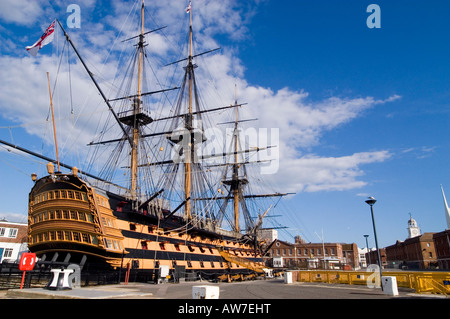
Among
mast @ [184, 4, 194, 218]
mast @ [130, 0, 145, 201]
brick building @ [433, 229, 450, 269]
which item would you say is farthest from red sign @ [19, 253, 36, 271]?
brick building @ [433, 229, 450, 269]

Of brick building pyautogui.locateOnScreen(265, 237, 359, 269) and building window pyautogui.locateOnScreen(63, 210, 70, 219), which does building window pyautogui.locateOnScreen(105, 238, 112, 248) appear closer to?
building window pyautogui.locateOnScreen(63, 210, 70, 219)

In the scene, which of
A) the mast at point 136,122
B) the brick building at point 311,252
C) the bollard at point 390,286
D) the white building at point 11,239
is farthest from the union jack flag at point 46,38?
the brick building at point 311,252

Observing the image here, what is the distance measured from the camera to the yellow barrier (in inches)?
545

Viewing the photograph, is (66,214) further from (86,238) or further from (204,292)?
(204,292)

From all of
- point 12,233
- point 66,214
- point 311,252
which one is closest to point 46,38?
point 66,214

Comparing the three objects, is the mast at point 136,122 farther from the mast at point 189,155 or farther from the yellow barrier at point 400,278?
the yellow barrier at point 400,278

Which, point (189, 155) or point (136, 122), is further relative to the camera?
point (189, 155)

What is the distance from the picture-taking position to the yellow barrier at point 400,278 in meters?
13.8

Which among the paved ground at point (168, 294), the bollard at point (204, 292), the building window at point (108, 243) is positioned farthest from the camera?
the building window at point (108, 243)

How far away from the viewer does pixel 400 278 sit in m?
18.8

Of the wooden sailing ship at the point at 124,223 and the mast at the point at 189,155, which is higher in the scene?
the mast at the point at 189,155

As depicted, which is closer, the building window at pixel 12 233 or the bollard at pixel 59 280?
the bollard at pixel 59 280
